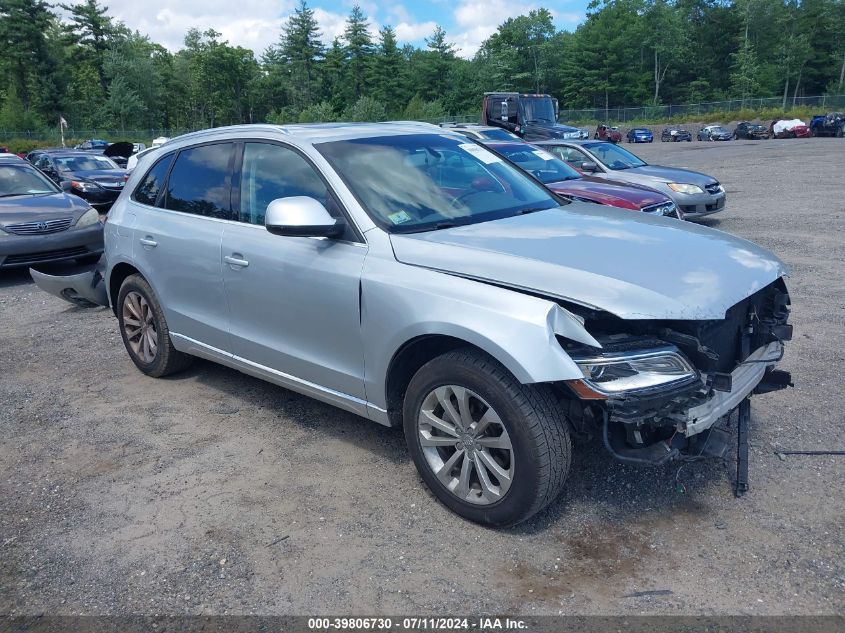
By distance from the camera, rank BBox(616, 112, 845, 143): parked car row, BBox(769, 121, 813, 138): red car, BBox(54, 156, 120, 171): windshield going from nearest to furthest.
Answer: BBox(54, 156, 120, 171): windshield → BBox(616, 112, 845, 143): parked car row → BBox(769, 121, 813, 138): red car

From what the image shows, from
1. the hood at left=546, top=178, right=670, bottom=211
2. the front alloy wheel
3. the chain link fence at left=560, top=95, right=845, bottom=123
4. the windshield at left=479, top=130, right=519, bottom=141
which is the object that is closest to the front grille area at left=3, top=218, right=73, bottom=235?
the hood at left=546, top=178, right=670, bottom=211

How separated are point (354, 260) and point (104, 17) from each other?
291 feet

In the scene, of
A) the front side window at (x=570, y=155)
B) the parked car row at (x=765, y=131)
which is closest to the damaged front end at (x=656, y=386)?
the front side window at (x=570, y=155)

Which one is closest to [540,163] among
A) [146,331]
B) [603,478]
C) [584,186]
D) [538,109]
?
[584,186]

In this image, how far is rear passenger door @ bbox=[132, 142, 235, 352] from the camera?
4547mm

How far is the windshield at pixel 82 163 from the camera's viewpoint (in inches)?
649

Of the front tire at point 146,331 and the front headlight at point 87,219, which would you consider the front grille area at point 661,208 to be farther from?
the front headlight at point 87,219

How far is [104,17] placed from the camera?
256ft

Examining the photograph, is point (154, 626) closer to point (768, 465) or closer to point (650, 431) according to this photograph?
point (650, 431)

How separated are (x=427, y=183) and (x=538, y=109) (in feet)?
74.7

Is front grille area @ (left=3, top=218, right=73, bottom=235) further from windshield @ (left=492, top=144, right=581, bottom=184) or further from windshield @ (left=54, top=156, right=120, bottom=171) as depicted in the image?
windshield @ (left=54, top=156, right=120, bottom=171)

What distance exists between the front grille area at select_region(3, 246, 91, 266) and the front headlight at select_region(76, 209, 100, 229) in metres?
0.33

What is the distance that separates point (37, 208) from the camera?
9.68 meters

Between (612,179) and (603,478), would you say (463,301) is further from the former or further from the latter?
(612,179)
